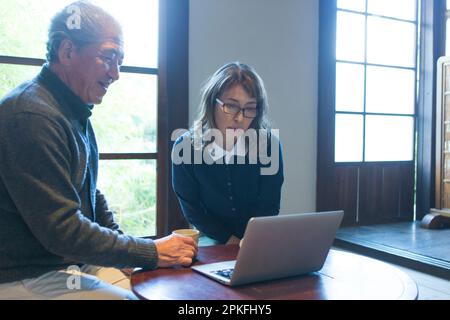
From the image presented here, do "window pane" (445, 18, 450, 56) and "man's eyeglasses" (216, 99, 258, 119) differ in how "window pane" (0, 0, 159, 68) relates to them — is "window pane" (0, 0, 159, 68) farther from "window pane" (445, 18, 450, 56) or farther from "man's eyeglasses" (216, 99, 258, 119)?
"window pane" (445, 18, 450, 56)

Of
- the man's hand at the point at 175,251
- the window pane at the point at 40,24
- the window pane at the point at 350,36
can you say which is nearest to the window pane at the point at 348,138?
the window pane at the point at 350,36

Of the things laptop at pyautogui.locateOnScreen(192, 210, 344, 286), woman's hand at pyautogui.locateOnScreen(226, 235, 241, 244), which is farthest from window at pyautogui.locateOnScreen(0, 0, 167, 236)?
laptop at pyautogui.locateOnScreen(192, 210, 344, 286)

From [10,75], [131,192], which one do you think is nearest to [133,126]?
[131,192]

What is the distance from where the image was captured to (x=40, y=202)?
950mm

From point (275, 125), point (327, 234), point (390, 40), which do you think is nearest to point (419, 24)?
point (390, 40)

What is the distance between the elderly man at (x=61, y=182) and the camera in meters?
0.96

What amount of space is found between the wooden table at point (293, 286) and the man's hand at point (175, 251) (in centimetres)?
2

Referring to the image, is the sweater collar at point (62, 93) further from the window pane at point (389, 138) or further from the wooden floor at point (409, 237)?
the window pane at point (389, 138)

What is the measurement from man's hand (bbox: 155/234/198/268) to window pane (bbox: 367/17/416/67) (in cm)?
304

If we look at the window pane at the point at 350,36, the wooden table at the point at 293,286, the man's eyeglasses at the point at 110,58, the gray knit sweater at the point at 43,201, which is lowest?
the wooden table at the point at 293,286

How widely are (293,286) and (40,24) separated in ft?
7.10

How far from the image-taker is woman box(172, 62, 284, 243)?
65.2 inches
